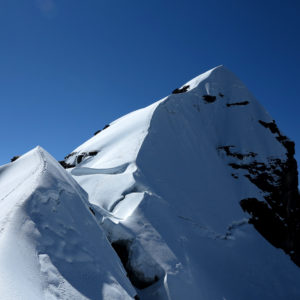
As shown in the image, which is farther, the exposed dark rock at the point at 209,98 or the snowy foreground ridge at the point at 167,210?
the exposed dark rock at the point at 209,98

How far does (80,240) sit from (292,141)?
22165mm

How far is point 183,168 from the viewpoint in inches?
634

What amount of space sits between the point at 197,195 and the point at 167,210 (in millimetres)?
3350

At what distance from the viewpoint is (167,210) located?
12.3 m

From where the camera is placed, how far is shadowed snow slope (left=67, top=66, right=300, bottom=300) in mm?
10055

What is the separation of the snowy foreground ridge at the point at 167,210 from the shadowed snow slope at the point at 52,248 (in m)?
0.03

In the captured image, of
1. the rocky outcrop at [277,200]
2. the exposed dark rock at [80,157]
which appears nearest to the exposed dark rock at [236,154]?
the rocky outcrop at [277,200]

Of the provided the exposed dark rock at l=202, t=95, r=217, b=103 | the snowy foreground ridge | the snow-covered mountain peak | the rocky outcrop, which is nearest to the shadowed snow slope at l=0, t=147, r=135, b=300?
the snowy foreground ridge

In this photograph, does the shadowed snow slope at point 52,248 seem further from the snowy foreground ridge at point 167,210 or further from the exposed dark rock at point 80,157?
the exposed dark rock at point 80,157

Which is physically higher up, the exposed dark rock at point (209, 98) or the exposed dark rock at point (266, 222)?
the exposed dark rock at point (209, 98)

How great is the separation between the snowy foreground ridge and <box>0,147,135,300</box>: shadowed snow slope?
0.03 m

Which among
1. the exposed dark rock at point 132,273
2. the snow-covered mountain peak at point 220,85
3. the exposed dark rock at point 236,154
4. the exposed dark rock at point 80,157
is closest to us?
the exposed dark rock at point 132,273

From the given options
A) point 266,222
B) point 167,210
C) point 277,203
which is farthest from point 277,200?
point 167,210

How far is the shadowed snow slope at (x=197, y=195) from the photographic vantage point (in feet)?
33.0
